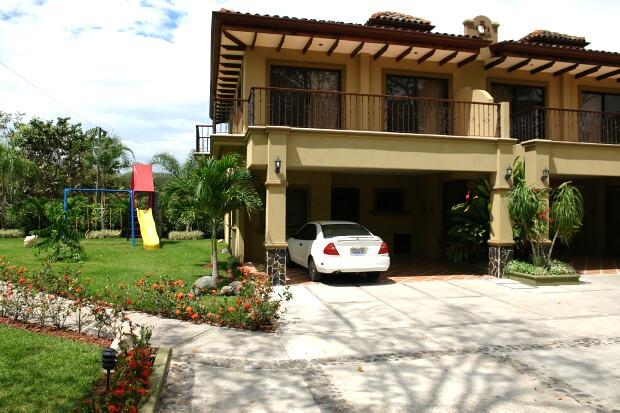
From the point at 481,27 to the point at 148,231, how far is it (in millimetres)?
→ 14219

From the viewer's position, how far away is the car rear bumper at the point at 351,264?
10.9 m

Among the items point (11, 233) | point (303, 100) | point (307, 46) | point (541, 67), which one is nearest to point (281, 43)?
point (307, 46)

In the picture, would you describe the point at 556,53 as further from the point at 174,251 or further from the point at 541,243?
the point at 174,251

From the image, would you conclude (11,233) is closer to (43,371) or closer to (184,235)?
(184,235)

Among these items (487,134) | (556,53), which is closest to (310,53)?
(487,134)

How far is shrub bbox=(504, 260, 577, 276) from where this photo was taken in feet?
39.2

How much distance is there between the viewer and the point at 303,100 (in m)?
14.0

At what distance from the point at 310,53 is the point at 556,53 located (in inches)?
287

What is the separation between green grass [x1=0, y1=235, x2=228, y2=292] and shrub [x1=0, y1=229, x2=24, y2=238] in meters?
6.03

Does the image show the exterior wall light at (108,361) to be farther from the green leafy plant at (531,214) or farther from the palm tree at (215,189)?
the green leafy plant at (531,214)

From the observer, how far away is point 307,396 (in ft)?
15.8

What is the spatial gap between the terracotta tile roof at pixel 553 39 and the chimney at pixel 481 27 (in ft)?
5.37

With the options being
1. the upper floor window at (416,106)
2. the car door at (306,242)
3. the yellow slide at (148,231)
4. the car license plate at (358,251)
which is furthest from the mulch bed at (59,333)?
the yellow slide at (148,231)

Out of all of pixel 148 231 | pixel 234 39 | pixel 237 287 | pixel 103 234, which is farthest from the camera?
pixel 103 234
